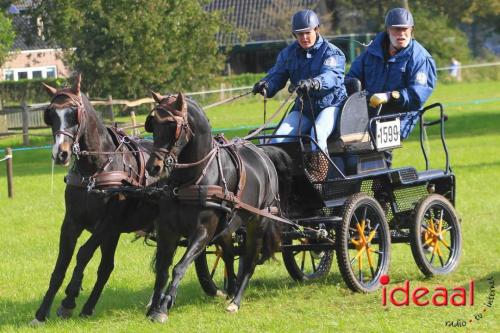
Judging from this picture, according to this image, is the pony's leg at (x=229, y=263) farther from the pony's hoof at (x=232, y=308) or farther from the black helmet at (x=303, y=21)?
the black helmet at (x=303, y=21)

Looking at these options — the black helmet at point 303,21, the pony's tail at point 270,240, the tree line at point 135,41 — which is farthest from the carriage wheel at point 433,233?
the tree line at point 135,41

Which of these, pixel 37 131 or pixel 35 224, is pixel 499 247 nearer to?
pixel 35 224

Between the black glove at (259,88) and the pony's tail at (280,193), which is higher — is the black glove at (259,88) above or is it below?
above

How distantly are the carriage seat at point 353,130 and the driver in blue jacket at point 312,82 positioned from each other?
0.11m

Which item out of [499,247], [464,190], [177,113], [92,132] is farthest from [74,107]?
[464,190]

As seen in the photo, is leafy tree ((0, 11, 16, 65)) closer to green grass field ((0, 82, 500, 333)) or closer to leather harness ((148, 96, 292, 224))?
green grass field ((0, 82, 500, 333))

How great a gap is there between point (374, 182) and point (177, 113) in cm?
271

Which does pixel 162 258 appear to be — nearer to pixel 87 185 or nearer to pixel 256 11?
pixel 87 185

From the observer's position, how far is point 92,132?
26.4ft

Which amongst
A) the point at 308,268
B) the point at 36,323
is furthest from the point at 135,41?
the point at 36,323

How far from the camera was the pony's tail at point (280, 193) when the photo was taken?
856 cm

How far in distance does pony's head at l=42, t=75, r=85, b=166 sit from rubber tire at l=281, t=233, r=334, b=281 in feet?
7.56

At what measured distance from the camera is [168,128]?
7.45 m

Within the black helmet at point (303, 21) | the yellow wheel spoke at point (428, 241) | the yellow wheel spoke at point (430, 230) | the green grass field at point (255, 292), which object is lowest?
the green grass field at point (255, 292)
